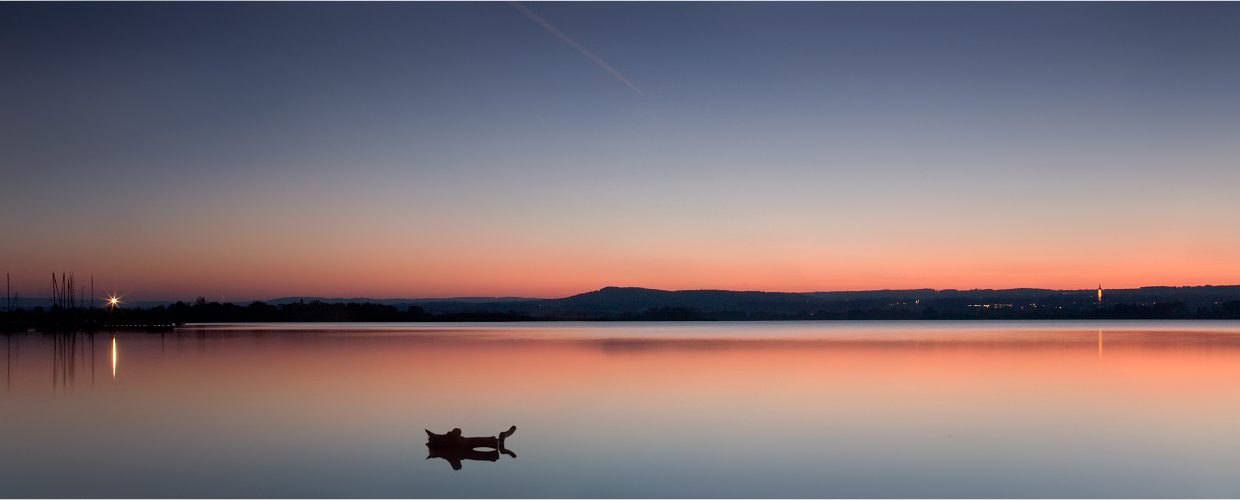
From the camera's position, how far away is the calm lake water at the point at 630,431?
10.5 metres

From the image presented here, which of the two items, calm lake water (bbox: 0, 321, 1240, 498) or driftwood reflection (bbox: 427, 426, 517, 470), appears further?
driftwood reflection (bbox: 427, 426, 517, 470)

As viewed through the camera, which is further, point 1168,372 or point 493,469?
point 1168,372

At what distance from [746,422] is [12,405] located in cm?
1454

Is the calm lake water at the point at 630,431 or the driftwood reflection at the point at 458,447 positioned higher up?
the driftwood reflection at the point at 458,447

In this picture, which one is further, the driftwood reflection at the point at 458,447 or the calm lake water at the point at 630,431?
the driftwood reflection at the point at 458,447

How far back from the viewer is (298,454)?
40.9 feet

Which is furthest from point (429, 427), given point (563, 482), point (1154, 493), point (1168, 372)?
point (1168, 372)

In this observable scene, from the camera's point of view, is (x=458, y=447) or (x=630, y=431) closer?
(x=458, y=447)

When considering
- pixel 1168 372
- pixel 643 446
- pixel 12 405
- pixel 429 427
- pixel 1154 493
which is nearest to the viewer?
pixel 1154 493

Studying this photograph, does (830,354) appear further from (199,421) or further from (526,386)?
(199,421)

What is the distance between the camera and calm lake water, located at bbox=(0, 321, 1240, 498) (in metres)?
10.5

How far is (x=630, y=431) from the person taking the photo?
14766 millimetres

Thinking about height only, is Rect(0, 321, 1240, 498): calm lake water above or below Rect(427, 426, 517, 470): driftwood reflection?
below

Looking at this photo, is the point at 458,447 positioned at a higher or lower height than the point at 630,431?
higher
